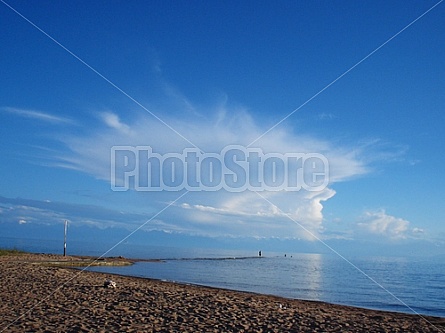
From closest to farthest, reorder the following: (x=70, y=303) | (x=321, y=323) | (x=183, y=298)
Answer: (x=321, y=323)
(x=70, y=303)
(x=183, y=298)

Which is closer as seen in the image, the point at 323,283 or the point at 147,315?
the point at 147,315

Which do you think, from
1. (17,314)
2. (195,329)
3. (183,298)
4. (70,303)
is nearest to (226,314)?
(195,329)

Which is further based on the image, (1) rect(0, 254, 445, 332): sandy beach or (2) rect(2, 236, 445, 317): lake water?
(2) rect(2, 236, 445, 317): lake water

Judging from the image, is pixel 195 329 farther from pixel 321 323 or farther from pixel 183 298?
pixel 183 298

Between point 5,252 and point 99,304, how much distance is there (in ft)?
102

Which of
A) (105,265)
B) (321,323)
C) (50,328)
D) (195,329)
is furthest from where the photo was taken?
(105,265)

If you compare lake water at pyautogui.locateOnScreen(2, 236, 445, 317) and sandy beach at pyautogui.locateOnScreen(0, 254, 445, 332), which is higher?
sandy beach at pyautogui.locateOnScreen(0, 254, 445, 332)

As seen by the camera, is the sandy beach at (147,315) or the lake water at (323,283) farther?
the lake water at (323,283)

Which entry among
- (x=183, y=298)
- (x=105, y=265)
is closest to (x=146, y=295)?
(x=183, y=298)

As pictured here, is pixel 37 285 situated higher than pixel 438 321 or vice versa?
pixel 37 285

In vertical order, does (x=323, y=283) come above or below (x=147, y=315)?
below

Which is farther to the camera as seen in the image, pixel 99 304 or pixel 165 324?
pixel 99 304

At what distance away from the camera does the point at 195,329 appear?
10.2 metres

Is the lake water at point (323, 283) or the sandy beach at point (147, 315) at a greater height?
the sandy beach at point (147, 315)
